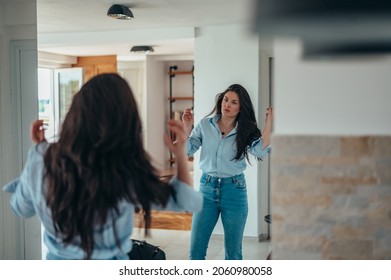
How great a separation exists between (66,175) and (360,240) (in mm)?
830

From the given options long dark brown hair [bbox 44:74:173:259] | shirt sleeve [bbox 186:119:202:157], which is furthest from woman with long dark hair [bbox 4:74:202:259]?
shirt sleeve [bbox 186:119:202:157]

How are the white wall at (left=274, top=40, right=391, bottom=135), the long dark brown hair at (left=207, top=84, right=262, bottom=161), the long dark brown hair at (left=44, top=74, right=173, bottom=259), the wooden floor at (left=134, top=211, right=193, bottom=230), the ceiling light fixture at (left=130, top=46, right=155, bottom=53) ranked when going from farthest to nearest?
the ceiling light fixture at (left=130, top=46, right=155, bottom=53), the wooden floor at (left=134, top=211, right=193, bottom=230), the long dark brown hair at (left=207, top=84, right=262, bottom=161), the white wall at (left=274, top=40, right=391, bottom=135), the long dark brown hair at (left=44, top=74, right=173, bottom=259)

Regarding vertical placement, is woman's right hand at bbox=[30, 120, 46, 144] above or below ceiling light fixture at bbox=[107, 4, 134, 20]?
below

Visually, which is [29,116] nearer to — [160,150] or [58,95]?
[58,95]

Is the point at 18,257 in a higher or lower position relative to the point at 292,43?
lower

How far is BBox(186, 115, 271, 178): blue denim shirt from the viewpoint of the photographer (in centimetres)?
152

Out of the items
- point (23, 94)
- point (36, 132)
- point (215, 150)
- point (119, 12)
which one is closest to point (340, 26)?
point (215, 150)

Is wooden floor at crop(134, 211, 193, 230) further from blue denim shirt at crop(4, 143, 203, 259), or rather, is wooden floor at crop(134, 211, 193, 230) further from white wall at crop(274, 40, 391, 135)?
white wall at crop(274, 40, 391, 135)

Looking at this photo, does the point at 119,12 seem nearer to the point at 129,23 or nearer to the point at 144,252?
the point at 129,23

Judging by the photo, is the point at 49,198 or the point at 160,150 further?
the point at 160,150

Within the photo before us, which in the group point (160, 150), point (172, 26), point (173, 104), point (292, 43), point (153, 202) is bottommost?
point (153, 202)

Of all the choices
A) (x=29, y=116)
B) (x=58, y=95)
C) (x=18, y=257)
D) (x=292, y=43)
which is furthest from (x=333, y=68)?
(x=18, y=257)

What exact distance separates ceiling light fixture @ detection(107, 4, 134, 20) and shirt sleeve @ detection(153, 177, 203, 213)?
690 mm

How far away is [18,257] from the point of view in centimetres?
183
